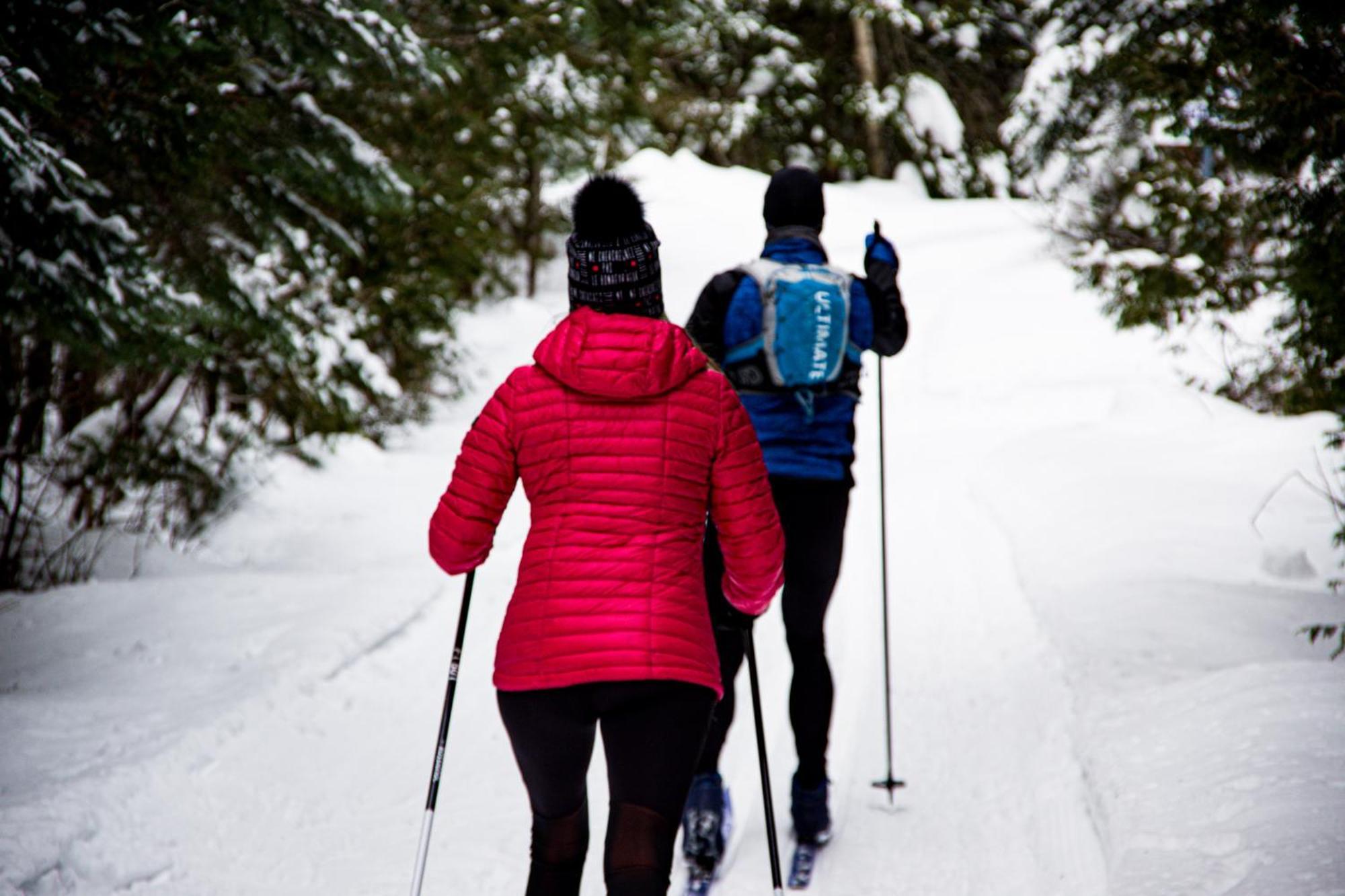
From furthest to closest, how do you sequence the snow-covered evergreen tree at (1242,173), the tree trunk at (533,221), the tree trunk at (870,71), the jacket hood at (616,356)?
1. the tree trunk at (870,71)
2. the tree trunk at (533,221)
3. the snow-covered evergreen tree at (1242,173)
4. the jacket hood at (616,356)

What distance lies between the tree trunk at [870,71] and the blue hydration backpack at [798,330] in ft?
71.8

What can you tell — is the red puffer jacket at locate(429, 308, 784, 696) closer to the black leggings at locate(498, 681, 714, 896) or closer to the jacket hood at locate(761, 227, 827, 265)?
the black leggings at locate(498, 681, 714, 896)

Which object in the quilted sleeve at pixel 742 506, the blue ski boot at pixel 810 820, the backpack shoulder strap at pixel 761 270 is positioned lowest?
the blue ski boot at pixel 810 820

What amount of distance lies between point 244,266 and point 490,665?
133 inches

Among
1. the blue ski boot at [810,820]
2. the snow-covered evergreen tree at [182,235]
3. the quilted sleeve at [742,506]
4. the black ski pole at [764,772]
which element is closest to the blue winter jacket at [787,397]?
the black ski pole at [764,772]

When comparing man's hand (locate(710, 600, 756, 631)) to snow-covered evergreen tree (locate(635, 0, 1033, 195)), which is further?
snow-covered evergreen tree (locate(635, 0, 1033, 195))

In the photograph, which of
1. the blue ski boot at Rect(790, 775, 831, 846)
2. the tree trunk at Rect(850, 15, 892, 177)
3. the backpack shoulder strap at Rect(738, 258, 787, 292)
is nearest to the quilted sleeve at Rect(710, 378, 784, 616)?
the backpack shoulder strap at Rect(738, 258, 787, 292)

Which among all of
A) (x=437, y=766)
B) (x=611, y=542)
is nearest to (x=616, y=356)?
(x=611, y=542)

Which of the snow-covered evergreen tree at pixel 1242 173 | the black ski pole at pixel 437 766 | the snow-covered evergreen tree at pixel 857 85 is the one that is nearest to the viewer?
the black ski pole at pixel 437 766

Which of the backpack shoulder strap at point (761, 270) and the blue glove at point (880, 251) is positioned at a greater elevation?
A: the blue glove at point (880, 251)

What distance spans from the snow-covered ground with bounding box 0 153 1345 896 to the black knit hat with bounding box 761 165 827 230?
3.49 ft

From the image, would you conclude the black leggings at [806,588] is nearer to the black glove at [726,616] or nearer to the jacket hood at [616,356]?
the black glove at [726,616]

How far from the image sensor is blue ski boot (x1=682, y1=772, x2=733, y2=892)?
3.56 m

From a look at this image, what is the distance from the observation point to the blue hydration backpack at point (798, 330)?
11.2 feet
